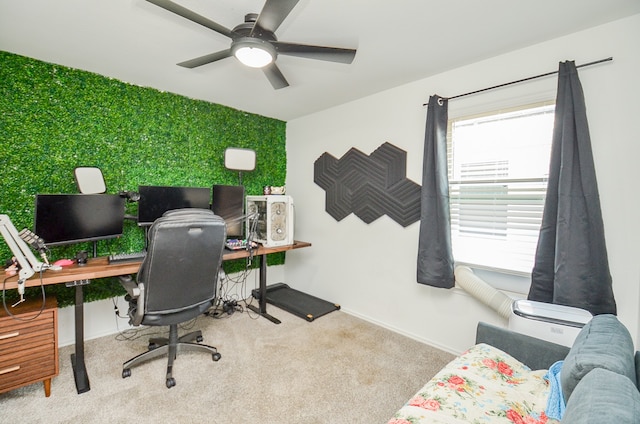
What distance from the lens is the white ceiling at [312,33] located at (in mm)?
1687

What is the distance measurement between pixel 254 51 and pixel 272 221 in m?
1.87

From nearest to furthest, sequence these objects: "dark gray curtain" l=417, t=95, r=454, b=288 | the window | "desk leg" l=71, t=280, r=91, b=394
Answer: "desk leg" l=71, t=280, r=91, b=394
the window
"dark gray curtain" l=417, t=95, r=454, b=288

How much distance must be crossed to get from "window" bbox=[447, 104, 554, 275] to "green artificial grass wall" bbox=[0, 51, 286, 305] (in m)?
2.59

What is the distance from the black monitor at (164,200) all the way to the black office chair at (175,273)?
82 cm

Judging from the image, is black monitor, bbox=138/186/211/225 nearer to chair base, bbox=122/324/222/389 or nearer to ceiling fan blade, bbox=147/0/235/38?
chair base, bbox=122/324/222/389

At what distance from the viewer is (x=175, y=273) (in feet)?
6.48

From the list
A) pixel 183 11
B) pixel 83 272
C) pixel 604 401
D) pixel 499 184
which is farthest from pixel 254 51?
pixel 604 401

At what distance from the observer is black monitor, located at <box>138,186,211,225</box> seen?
2.72 metres

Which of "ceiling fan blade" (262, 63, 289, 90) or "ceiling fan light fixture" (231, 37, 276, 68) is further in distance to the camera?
"ceiling fan blade" (262, 63, 289, 90)

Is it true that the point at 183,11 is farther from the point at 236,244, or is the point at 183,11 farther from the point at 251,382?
the point at 251,382

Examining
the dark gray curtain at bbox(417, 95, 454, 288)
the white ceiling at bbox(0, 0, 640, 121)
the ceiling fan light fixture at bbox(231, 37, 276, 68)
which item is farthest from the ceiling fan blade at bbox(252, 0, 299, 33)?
the dark gray curtain at bbox(417, 95, 454, 288)

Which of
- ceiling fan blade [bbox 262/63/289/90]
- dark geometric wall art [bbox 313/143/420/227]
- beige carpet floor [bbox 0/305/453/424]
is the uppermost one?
ceiling fan blade [bbox 262/63/289/90]

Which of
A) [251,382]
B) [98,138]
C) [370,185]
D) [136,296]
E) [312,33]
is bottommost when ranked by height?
[251,382]

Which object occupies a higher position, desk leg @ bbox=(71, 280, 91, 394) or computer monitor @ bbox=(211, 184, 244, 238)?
computer monitor @ bbox=(211, 184, 244, 238)
